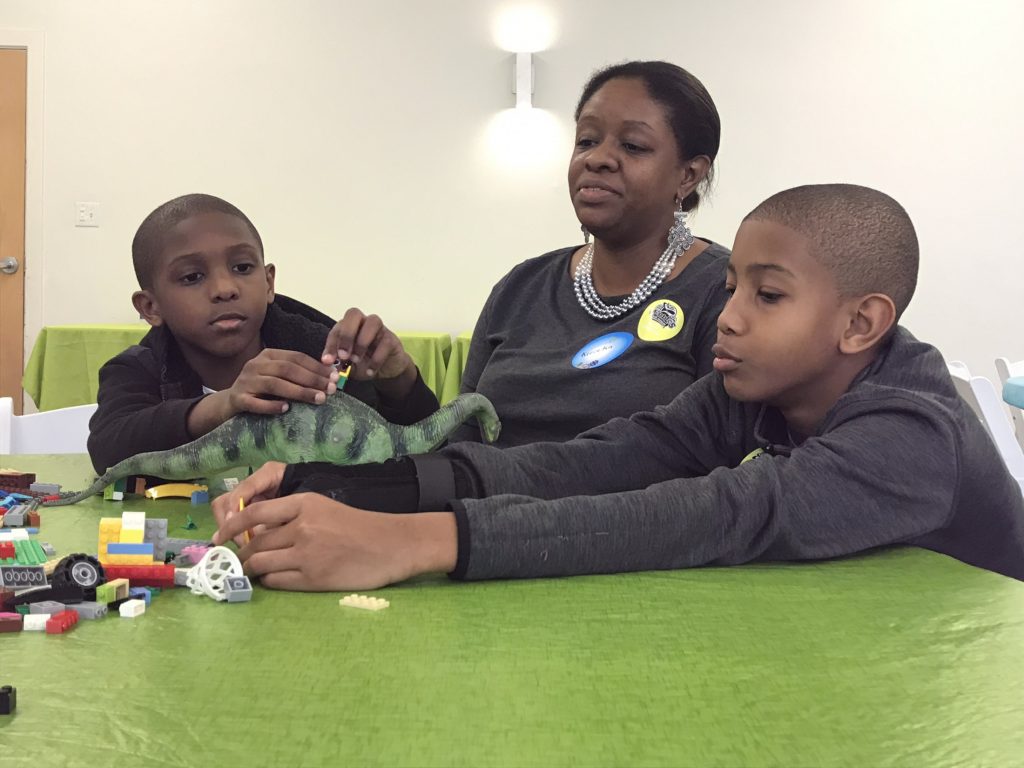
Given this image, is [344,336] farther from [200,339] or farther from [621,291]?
[621,291]

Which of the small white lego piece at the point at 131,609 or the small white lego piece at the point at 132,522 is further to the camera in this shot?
the small white lego piece at the point at 132,522

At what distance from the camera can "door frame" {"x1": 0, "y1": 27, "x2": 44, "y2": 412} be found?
18.1 feet

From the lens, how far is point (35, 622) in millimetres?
771

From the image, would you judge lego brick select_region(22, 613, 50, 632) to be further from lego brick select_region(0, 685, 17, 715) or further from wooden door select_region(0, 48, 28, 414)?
wooden door select_region(0, 48, 28, 414)

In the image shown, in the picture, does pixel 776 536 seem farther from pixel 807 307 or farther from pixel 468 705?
pixel 468 705

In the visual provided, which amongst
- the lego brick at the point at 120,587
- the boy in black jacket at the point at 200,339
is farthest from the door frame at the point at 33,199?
the lego brick at the point at 120,587

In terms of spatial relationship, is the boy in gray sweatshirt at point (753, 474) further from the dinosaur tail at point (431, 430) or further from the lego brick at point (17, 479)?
the lego brick at point (17, 479)

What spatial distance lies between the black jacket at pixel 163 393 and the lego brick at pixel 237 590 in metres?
0.62

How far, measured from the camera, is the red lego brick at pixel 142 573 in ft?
2.94

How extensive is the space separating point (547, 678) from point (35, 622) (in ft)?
1.31

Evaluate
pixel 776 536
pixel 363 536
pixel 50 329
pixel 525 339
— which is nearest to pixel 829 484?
pixel 776 536

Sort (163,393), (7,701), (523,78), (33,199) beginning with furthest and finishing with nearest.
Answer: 1. (33,199)
2. (523,78)
3. (163,393)
4. (7,701)

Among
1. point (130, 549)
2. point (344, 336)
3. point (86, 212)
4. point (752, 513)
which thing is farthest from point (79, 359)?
point (752, 513)

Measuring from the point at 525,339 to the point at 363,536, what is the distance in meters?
0.93
